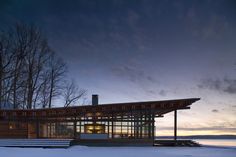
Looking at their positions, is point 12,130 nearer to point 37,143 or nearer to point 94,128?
point 37,143

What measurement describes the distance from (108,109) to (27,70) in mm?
16903

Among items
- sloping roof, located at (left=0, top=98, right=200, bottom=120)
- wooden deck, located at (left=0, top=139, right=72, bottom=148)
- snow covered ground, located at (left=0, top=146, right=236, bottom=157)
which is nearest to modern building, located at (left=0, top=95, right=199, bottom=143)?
sloping roof, located at (left=0, top=98, right=200, bottom=120)

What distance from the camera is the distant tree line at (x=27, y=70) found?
38500mm

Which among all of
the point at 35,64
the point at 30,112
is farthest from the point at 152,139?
the point at 35,64

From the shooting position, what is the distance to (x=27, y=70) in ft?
131

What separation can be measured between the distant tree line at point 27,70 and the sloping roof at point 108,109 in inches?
455

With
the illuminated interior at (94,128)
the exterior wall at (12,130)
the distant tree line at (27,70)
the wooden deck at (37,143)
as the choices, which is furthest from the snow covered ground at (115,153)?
the distant tree line at (27,70)

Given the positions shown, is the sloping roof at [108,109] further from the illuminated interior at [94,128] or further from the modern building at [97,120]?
the illuminated interior at [94,128]

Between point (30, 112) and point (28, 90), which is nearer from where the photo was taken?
point (30, 112)

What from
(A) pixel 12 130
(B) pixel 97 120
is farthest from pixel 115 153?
(A) pixel 12 130

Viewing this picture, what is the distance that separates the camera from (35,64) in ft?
132

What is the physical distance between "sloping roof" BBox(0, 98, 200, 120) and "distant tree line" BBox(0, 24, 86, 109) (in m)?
11.6

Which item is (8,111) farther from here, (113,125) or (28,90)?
(28,90)

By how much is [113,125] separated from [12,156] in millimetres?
11649
